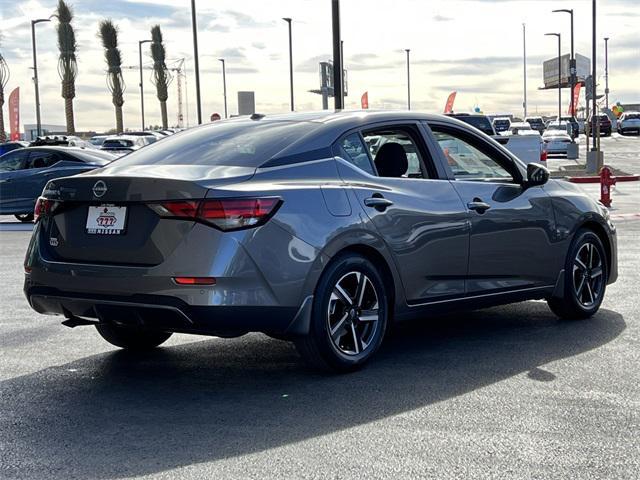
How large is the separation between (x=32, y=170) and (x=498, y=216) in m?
14.3

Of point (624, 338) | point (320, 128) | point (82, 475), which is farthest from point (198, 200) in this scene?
point (624, 338)

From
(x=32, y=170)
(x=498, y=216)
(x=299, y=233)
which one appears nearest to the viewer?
(x=299, y=233)

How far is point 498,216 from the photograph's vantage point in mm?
7270

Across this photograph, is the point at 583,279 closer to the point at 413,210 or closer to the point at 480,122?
the point at 413,210

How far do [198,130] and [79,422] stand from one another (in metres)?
2.40

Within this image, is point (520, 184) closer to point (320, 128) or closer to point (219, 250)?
point (320, 128)

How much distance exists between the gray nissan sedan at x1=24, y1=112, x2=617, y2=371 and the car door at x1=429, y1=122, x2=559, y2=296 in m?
0.01

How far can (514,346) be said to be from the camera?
23.4 ft

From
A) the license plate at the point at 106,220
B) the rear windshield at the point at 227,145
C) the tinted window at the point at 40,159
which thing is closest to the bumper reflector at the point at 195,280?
the license plate at the point at 106,220

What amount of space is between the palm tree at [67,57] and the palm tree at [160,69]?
45.3ft

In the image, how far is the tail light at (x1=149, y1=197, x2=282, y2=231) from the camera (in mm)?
5574

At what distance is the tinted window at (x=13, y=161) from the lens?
20091 mm

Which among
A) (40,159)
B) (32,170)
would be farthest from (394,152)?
(40,159)

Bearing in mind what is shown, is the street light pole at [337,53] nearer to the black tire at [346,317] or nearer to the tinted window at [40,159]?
the tinted window at [40,159]
